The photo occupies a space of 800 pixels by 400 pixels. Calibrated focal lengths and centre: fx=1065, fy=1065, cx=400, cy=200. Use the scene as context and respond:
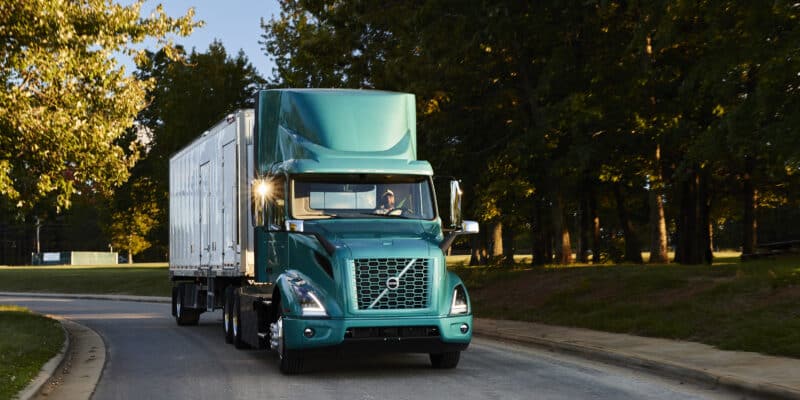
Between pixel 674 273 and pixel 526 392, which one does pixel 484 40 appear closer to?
pixel 674 273

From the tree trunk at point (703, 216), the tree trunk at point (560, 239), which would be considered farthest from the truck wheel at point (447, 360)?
the tree trunk at point (703, 216)

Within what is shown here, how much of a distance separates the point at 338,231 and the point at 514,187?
26.5 m

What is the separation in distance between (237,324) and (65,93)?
722 centimetres

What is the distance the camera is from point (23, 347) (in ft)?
59.1

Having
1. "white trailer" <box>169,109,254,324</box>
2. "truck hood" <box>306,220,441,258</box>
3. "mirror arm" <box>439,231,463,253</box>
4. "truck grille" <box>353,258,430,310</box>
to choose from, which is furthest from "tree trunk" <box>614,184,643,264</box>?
"truck grille" <box>353,258,430,310</box>

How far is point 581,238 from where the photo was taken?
172 ft

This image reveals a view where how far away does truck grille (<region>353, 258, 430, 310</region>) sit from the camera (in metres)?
13.8

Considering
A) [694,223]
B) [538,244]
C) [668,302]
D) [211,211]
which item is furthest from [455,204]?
[538,244]

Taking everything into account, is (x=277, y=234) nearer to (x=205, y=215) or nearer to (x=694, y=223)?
(x=205, y=215)

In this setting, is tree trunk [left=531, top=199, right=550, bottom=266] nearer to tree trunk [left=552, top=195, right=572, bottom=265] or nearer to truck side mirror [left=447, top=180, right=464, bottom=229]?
tree trunk [left=552, top=195, right=572, bottom=265]

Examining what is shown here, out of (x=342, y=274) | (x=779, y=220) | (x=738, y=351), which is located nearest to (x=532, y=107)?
(x=738, y=351)

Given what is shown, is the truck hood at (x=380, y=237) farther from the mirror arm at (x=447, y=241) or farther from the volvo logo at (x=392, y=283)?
the volvo logo at (x=392, y=283)

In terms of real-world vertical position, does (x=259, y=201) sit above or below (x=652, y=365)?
above

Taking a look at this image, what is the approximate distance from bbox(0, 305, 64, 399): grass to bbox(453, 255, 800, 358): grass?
33.7 feet
